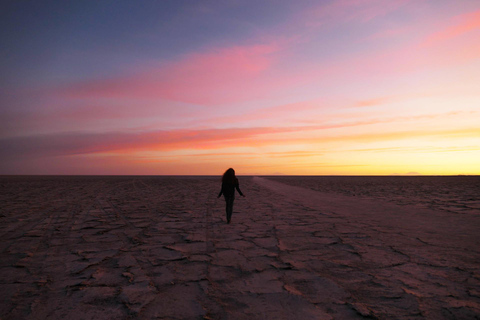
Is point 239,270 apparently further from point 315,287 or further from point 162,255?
point 162,255

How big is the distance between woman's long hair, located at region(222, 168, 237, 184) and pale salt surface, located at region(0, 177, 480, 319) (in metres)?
1.15

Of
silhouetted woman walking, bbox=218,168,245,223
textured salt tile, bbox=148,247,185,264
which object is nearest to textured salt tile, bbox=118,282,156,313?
textured salt tile, bbox=148,247,185,264

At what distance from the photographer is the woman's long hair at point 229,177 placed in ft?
27.2

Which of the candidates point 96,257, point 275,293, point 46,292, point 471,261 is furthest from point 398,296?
point 96,257

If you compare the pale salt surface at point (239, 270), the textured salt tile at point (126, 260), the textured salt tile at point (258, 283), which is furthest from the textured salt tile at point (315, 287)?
the textured salt tile at point (126, 260)

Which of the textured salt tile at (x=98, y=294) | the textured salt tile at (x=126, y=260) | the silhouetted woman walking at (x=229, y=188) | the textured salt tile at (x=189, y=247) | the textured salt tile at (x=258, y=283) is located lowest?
the textured salt tile at (x=98, y=294)

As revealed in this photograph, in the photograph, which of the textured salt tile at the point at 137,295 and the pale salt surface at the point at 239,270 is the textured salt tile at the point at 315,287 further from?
the textured salt tile at the point at 137,295

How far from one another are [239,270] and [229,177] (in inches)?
165

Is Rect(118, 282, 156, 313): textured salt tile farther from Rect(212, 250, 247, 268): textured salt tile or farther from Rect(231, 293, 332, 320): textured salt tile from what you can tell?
Rect(212, 250, 247, 268): textured salt tile

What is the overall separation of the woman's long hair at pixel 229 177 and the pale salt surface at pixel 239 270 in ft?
3.77

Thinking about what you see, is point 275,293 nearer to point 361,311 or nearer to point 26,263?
point 361,311

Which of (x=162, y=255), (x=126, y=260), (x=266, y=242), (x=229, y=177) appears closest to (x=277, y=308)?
(x=162, y=255)

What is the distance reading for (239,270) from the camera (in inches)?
169

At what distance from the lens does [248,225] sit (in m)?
7.68
